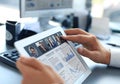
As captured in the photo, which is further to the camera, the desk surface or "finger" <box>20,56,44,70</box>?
the desk surface

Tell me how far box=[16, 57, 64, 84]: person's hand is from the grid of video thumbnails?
0.08 metres

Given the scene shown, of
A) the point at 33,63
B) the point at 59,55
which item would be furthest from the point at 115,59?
the point at 33,63

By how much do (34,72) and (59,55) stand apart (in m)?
0.19

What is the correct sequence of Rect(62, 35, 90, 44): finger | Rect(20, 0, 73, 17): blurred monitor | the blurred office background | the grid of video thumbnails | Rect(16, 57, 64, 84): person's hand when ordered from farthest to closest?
the blurred office background < Rect(20, 0, 73, 17): blurred monitor < Rect(62, 35, 90, 44): finger < the grid of video thumbnails < Rect(16, 57, 64, 84): person's hand

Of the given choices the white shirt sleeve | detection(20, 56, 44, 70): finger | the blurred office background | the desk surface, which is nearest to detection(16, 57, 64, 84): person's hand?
detection(20, 56, 44, 70): finger

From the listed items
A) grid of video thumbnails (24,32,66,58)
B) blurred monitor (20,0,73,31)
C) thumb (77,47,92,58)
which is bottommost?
thumb (77,47,92,58)

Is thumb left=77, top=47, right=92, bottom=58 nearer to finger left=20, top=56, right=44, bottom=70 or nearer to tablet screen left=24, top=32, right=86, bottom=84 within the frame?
tablet screen left=24, top=32, right=86, bottom=84

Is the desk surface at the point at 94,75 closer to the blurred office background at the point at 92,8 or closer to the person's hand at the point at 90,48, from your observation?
the person's hand at the point at 90,48

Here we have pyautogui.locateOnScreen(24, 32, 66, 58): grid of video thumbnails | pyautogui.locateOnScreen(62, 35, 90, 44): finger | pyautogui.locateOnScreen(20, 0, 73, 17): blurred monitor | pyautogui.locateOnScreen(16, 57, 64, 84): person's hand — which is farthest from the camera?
pyautogui.locateOnScreen(20, 0, 73, 17): blurred monitor

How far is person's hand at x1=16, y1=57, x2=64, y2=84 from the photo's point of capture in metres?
0.57

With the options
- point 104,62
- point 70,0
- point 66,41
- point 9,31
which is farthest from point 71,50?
point 70,0

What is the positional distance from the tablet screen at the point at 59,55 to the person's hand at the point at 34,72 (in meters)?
0.08

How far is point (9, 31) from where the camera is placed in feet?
3.31

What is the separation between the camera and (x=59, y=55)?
75 centimetres
